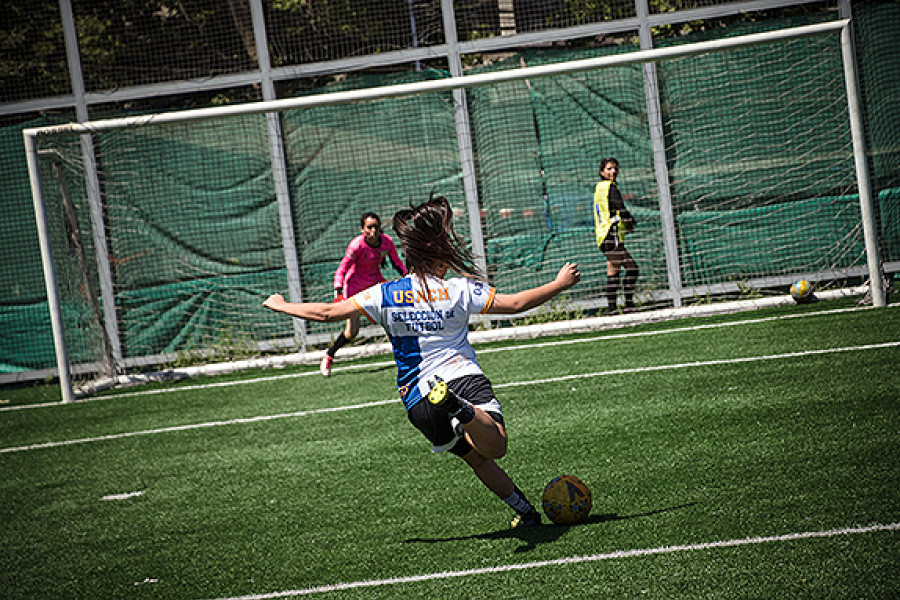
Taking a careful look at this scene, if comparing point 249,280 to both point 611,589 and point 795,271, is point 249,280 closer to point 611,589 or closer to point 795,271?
point 795,271

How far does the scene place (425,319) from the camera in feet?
14.8

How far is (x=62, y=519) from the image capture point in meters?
5.88

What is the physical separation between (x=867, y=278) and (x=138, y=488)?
9220 millimetres

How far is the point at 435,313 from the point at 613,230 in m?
7.79

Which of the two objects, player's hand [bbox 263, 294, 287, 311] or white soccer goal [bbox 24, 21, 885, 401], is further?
white soccer goal [bbox 24, 21, 885, 401]

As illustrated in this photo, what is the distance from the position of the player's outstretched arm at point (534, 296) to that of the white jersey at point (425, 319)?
63mm

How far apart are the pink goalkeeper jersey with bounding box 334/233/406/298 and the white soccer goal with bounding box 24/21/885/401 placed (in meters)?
2.05

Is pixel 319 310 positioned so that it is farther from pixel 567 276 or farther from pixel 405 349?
pixel 567 276

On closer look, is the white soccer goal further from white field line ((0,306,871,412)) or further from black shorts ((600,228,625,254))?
white field line ((0,306,871,412))

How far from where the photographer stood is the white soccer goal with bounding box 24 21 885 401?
12.1 m

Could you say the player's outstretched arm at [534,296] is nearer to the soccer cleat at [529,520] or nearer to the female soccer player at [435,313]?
the female soccer player at [435,313]

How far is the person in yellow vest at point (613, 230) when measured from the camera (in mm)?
11734

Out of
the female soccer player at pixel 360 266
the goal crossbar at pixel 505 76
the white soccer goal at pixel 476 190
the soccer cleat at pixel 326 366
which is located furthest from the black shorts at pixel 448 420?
the white soccer goal at pixel 476 190

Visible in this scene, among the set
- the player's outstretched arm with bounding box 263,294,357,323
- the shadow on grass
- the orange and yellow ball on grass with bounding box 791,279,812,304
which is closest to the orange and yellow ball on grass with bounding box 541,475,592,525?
the shadow on grass
